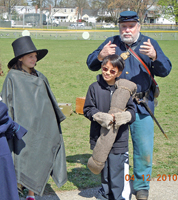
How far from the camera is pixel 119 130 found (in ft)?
11.2

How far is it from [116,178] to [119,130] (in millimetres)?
518

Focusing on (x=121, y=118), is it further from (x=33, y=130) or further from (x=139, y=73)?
(x=33, y=130)

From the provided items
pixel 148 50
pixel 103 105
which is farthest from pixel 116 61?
pixel 103 105

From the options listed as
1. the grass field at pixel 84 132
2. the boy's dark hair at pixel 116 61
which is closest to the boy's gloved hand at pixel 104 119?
the boy's dark hair at pixel 116 61

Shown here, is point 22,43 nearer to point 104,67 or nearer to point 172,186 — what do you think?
point 104,67

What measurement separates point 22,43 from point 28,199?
1.80 metres

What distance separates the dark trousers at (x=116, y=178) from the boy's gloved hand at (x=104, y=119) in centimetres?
39

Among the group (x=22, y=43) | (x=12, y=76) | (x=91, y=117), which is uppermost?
(x=22, y=43)

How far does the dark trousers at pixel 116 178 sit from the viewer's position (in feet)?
11.1

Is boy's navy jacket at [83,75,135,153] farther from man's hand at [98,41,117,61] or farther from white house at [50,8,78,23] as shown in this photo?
white house at [50,8,78,23]

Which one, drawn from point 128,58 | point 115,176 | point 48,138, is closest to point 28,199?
point 48,138

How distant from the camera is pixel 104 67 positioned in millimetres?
3357

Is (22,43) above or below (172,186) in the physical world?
above

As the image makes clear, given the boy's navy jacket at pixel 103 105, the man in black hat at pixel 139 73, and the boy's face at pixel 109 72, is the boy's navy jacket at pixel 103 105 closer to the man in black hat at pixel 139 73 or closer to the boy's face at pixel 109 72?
the boy's face at pixel 109 72
